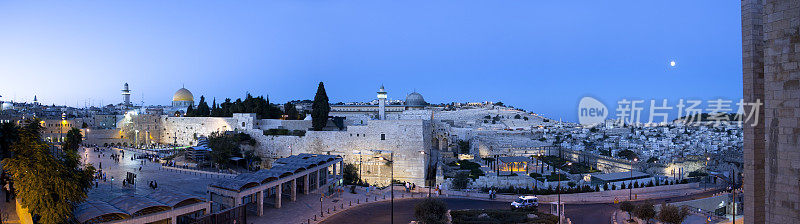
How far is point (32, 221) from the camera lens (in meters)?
12.1

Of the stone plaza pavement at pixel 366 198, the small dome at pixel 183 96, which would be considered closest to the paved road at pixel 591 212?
the stone plaza pavement at pixel 366 198

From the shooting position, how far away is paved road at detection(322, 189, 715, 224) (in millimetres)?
17625

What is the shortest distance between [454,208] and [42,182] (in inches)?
583

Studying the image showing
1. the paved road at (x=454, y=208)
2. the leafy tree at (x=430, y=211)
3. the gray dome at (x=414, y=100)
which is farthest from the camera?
the gray dome at (x=414, y=100)

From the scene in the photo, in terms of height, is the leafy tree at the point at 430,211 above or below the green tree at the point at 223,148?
below

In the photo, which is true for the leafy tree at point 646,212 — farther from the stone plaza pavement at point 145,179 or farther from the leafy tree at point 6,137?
the leafy tree at point 6,137

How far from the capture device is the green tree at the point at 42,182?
11883 millimetres

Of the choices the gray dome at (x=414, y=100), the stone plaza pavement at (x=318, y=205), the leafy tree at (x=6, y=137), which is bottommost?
the stone plaza pavement at (x=318, y=205)

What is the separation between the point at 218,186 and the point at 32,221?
18.3ft

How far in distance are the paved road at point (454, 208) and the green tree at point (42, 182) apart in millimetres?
8358

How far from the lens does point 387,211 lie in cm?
1903

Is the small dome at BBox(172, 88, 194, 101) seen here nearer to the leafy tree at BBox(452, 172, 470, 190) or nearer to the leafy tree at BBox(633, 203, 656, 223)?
the leafy tree at BBox(452, 172, 470, 190)

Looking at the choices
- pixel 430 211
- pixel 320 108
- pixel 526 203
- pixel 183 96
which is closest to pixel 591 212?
pixel 526 203

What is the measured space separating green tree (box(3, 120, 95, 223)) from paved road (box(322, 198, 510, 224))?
27.1ft
